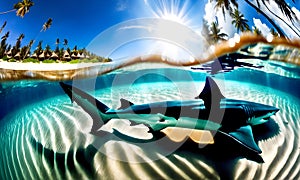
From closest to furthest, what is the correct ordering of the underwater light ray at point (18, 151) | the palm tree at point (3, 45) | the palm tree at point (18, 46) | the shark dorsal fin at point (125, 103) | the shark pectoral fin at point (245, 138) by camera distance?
the shark pectoral fin at point (245, 138)
the shark dorsal fin at point (125, 103)
the underwater light ray at point (18, 151)
the palm tree at point (18, 46)
the palm tree at point (3, 45)

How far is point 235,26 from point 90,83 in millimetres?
2192

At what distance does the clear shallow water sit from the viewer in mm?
3203

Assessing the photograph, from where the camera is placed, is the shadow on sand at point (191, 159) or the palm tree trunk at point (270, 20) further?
the palm tree trunk at point (270, 20)

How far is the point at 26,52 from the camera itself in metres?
3.64

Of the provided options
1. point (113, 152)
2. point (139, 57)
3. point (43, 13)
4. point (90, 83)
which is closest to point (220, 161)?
point (113, 152)

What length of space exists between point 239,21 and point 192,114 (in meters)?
1.51

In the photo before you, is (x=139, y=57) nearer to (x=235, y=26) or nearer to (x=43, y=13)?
(x=235, y=26)

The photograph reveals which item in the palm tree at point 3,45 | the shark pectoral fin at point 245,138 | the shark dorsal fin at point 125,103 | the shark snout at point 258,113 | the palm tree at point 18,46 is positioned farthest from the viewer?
the palm tree at point 3,45

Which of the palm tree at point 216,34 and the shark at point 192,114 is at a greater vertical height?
the palm tree at point 216,34

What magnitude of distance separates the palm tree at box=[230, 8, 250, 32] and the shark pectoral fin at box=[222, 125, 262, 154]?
4.57 ft

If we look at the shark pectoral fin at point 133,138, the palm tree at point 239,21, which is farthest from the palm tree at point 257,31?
the shark pectoral fin at point 133,138

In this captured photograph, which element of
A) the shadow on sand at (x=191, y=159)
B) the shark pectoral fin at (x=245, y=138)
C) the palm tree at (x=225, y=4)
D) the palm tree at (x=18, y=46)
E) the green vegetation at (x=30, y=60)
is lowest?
the shadow on sand at (x=191, y=159)

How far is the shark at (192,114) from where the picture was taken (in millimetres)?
3195

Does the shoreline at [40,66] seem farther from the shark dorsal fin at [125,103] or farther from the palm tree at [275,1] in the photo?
the palm tree at [275,1]
